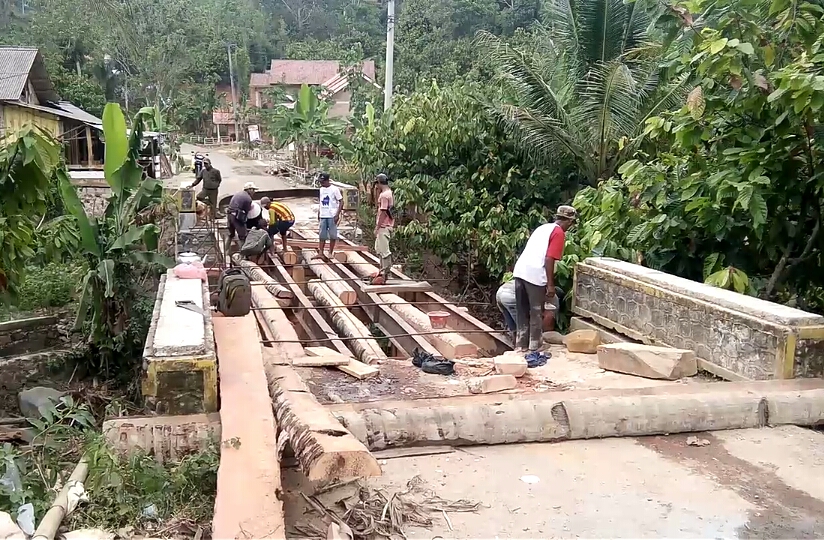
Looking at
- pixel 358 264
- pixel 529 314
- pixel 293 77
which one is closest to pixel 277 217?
pixel 358 264

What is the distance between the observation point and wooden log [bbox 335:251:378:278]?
1286 cm

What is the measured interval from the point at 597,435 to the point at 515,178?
8.42 meters

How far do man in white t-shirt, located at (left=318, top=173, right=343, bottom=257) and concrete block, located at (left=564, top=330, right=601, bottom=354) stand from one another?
20.2ft

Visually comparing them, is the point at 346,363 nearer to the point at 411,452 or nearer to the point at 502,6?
the point at 411,452

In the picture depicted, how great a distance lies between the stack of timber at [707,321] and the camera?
19.8ft

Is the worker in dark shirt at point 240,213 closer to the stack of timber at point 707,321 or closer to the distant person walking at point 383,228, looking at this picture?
the distant person walking at point 383,228

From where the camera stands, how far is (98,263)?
9.02 meters

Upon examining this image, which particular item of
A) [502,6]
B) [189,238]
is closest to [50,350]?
[189,238]

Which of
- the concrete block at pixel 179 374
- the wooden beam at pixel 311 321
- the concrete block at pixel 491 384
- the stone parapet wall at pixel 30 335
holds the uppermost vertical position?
the concrete block at pixel 179 374

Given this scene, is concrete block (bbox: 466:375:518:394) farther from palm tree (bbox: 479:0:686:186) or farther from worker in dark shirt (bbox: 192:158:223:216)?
worker in dark shirt (bbox: 192:158:223:216)

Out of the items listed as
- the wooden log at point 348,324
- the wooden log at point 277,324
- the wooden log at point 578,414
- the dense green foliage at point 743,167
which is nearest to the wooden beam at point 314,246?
the wooden log at point 348,324

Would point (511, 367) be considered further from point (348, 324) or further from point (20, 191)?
point (20, 191)

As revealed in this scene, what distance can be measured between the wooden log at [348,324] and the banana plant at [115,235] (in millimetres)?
2301

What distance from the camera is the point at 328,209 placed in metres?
13.3
